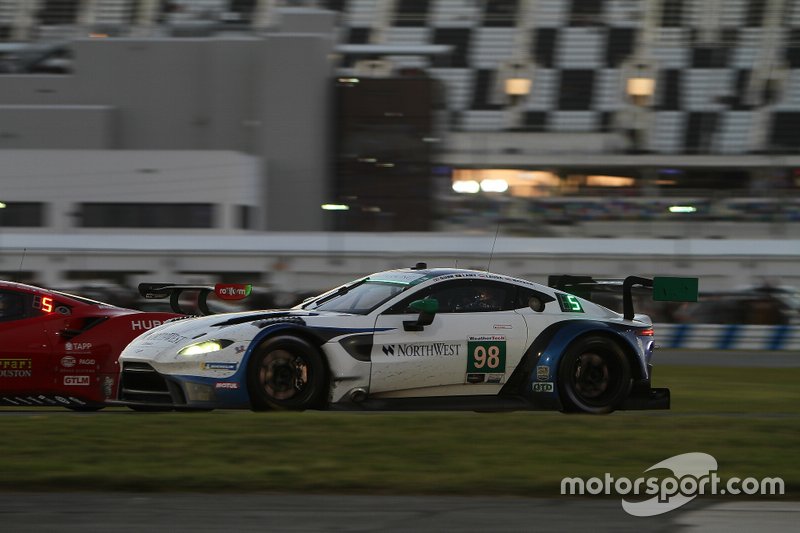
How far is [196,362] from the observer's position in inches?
328

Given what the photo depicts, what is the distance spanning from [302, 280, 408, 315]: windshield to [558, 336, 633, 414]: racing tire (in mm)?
1349

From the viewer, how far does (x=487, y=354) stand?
893 cm

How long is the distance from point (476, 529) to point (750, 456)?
2.53 metres

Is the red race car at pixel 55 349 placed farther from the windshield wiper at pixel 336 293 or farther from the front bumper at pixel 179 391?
the windshield wiper at pixel 336 293

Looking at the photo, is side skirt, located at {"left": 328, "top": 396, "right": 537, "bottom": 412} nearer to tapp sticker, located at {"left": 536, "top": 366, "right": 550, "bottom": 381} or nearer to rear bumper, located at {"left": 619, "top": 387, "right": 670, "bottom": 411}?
tapp sticker, located at {"left": 536, "top": 366, "right": 550, "bottom": 381}

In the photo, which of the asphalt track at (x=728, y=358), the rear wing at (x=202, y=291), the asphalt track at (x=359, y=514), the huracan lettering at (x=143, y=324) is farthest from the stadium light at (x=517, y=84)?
the asphalt track at (x=359, y=514)

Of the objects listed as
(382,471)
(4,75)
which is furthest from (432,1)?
(382,471)

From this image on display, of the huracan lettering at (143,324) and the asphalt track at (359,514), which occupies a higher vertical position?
the huracan lettering at (143,324)

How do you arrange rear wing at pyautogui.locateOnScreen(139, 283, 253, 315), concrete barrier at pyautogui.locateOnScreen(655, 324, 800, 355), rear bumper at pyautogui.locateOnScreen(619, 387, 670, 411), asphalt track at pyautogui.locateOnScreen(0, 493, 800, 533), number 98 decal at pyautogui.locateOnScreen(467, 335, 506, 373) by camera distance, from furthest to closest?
concrete barrier at pyautogui.locateOnScreen(655, 324, 800, 355) → rear wing at pyautogui.locateOnScreen(139, 283, 253, 315) → rear bumper at pyautogui.locateOnScreen(619, 387, 670, 411) → number 98 decal at pyautogui.locateOnScreen(467, 335, 506, 373) → asphalt track at pyautogui.locateOnScreen(0, 493, 800, 533)

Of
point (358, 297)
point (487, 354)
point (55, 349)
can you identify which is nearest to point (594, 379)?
point (487, 354)

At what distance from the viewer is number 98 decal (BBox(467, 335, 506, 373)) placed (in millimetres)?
8883

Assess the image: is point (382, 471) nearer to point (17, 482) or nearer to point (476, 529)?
point (476, 529)

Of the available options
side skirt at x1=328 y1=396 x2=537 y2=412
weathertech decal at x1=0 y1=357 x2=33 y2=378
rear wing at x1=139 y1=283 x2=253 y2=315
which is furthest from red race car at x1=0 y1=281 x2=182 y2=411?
side skirt at x1=328 y1=396 x2=537 y2=412

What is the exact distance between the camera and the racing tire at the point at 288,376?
27.6ft
